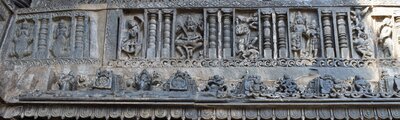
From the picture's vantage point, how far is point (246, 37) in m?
9.12

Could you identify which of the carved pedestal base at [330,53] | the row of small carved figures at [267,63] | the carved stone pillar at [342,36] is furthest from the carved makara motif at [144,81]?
the carved stone pillar at [342,36]

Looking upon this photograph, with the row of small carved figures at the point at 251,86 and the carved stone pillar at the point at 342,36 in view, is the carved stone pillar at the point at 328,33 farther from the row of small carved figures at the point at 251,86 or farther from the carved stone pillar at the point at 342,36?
the row of small carved figures at the point at 251,86

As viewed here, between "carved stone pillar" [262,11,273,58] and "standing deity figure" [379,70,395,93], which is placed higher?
"carved stone pillar" [262,11,273,58]

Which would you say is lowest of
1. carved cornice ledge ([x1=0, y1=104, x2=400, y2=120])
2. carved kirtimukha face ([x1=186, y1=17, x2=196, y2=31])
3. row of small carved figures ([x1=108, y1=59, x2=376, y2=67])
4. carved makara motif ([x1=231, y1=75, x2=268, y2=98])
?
carved cornice ledge ([x1=0, y1=104, x2=400, y2=120])

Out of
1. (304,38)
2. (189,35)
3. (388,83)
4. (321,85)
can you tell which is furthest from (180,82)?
(388,83)

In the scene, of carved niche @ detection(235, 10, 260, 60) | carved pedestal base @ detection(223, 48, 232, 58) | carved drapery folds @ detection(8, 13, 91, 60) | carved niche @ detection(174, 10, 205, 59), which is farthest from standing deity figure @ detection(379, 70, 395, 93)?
carved drapery folds @ detection(8, 13, 91, 60)

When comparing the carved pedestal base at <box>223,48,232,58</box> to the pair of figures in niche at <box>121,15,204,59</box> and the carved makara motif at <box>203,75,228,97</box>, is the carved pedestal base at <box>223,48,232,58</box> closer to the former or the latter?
the pair of figures in niche at <box>121,15,204,59</box>

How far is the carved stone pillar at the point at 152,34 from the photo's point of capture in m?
9.05

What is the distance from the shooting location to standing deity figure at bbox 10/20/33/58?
9.39 m

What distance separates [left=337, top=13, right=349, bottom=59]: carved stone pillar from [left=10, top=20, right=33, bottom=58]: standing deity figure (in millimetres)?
4505

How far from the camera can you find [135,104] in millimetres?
8070

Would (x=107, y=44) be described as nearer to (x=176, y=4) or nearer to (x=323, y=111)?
(x=176, y=4)

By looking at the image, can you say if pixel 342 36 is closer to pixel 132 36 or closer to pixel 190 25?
pixel 190 25

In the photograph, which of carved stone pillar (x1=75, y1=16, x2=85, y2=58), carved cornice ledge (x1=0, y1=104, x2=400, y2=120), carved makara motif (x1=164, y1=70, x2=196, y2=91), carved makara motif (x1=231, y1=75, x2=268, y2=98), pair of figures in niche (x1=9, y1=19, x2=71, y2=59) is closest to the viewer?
carved cornice ledge (x1=0, y1=104, x2=400, y2=120)
